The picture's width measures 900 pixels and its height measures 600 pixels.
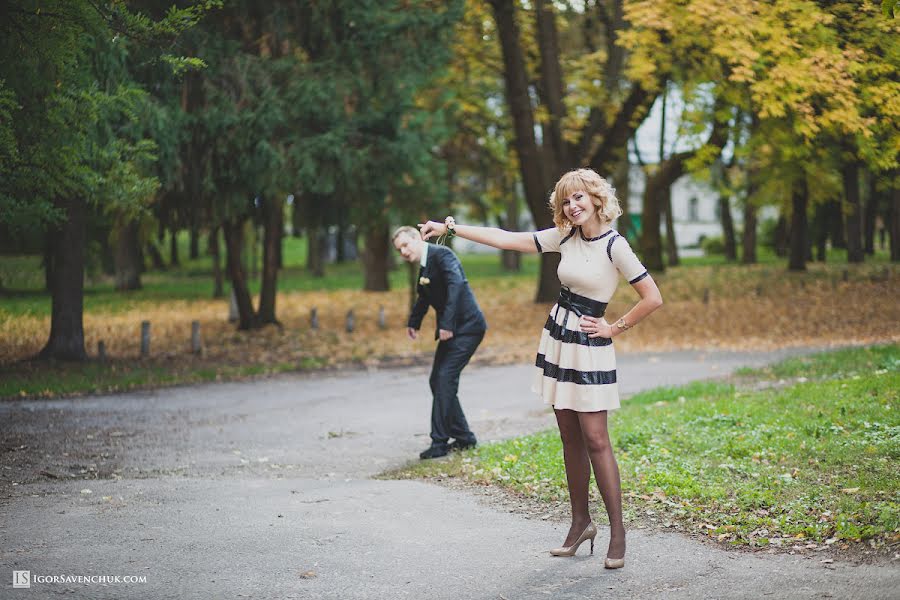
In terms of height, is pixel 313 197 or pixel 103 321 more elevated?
pixel 313 197

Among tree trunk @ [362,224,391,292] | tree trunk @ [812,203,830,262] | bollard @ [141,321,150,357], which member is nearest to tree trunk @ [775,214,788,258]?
tree trunk @ [812,203,830,262]

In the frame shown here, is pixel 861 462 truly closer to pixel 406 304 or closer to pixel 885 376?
pixel 885 376

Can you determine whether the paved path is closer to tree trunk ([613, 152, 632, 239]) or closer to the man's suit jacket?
the man's suit jacket

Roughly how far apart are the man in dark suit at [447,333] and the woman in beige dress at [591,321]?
336 cm

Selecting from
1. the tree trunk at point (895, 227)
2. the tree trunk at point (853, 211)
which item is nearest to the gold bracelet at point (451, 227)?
the tree trunk at point (853, 211)

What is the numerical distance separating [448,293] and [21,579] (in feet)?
15.5

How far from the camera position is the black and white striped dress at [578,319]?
5.36 m

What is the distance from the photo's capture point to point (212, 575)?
16.9 feet

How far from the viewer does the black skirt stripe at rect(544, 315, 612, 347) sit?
541 cm

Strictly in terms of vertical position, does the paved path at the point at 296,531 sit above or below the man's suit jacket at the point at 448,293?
below

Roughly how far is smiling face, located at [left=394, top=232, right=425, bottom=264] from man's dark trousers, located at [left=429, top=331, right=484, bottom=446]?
2.94ft

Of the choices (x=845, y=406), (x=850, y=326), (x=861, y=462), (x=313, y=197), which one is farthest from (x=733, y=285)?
(x=861, y=462)

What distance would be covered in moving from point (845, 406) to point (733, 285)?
1988 centimetres

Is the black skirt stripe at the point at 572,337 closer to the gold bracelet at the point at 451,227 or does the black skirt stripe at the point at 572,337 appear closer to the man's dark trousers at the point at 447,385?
the gold bracelet at the point at 451,227
